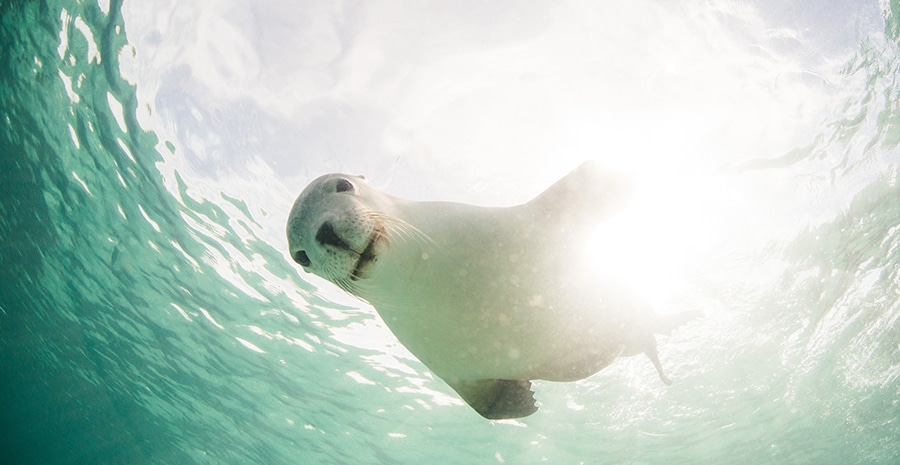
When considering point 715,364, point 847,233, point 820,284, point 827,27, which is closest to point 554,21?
point 827,27

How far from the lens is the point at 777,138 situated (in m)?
7.14

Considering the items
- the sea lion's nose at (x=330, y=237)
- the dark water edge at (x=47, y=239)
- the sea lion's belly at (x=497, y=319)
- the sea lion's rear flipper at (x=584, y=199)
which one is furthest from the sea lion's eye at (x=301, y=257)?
the dark water edge at (x=47, y=239)

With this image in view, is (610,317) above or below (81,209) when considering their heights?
below

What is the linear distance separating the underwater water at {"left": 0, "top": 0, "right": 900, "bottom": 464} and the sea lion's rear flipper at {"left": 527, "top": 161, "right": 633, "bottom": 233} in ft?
0.44

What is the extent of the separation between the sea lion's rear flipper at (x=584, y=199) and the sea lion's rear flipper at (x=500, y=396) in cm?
141

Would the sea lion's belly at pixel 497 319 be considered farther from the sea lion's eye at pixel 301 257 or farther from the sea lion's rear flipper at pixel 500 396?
the sea lion's eye at pixel 301 257

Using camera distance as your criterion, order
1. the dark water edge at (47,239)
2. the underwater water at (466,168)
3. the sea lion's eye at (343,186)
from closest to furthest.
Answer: the sea lion's eye at (343,186)
the underwater water at (466,168)
the dark water edge at (47,239)

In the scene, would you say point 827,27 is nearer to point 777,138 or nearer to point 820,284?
point 777,138

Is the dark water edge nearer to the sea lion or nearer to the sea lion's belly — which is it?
the sea lion

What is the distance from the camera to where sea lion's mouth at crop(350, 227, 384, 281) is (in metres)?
2.41

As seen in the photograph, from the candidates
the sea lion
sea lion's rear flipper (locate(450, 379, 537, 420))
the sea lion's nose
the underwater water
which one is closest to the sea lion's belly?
the sea lion

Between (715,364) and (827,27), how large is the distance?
10234 millimetres

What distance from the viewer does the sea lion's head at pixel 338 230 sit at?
2354 mm

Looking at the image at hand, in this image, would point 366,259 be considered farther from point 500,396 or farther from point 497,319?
point 500,396
